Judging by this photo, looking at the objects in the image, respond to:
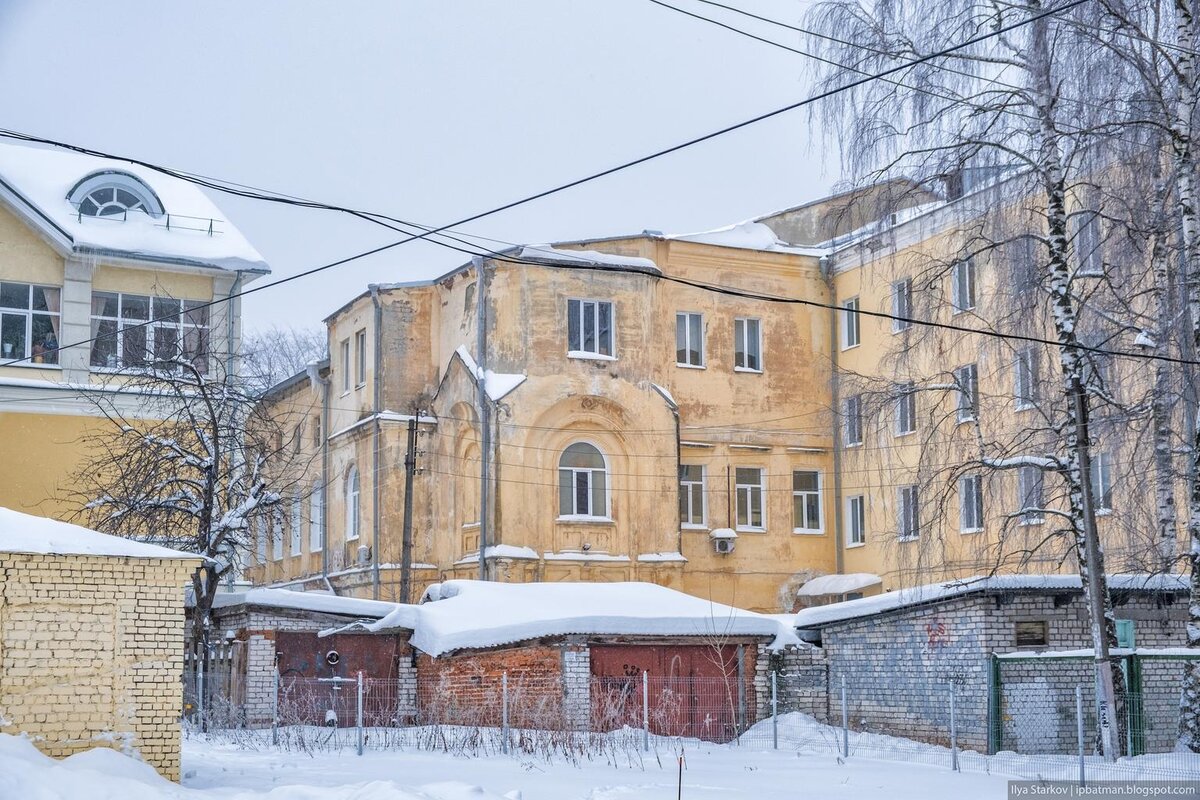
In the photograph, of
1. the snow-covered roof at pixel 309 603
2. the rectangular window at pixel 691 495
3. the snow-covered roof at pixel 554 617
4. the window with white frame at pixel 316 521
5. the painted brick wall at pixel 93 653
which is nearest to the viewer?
the painted brick wall at pixel 93 653

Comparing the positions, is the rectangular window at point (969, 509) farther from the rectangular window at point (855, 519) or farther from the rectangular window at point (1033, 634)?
the rectangular window at point (1033, 634)

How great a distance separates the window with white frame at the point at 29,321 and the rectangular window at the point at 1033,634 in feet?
68.8

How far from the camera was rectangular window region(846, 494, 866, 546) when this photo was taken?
38531 mm

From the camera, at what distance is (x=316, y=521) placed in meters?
43.0

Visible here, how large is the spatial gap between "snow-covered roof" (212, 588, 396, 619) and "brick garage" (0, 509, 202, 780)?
30.1ft

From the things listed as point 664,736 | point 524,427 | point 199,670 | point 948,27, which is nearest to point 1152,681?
point 664,736

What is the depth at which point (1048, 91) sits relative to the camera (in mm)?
18281

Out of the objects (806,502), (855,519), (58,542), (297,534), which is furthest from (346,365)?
(58,542)

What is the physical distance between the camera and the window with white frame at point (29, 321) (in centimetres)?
3164

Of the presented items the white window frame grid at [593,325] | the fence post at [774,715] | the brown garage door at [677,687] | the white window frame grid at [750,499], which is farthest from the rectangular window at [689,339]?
the fence post at [774,715]

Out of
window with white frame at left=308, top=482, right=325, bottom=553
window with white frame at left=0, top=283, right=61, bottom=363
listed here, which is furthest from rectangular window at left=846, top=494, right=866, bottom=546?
window with white frame at left=0, top=283, right=61, bottom=363

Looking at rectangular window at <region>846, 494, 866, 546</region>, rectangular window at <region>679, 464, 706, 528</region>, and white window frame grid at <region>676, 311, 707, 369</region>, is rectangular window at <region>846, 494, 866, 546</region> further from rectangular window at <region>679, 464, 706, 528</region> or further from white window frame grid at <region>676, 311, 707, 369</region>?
white window frame grid at <region>676, 311, 707, 369</region>

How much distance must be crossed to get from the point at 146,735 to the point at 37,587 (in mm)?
2027

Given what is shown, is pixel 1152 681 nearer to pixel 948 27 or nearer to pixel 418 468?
pixel 948 27
